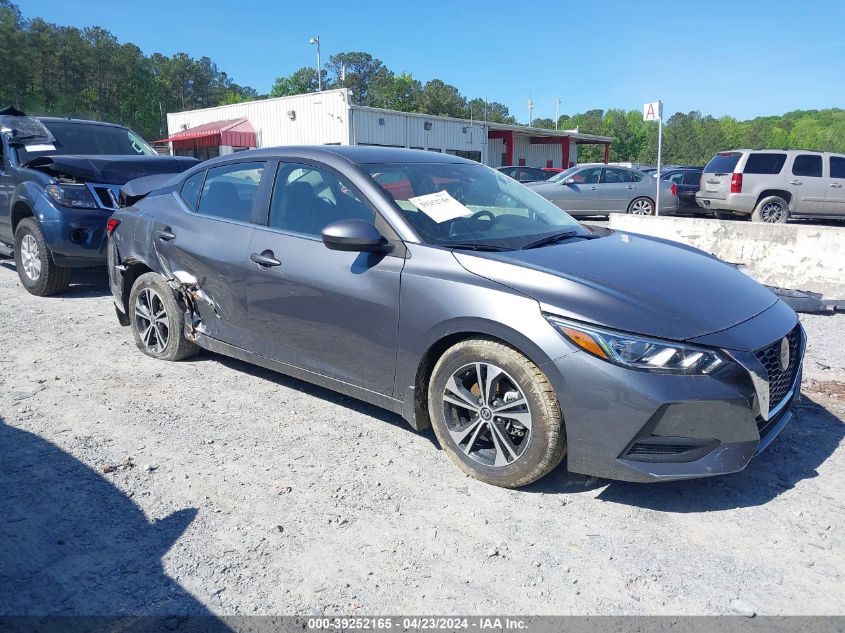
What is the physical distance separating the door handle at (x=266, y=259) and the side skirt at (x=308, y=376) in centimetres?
60

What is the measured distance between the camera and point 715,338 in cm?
297

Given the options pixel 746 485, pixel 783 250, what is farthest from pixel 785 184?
pixel 746 485

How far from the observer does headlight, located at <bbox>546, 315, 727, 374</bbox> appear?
2865 millimetres

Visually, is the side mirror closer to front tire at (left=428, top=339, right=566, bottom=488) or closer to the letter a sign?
front tire at (left=428, top=339, right=566, bottom=488)

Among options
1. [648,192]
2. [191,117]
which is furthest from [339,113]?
[648,192]

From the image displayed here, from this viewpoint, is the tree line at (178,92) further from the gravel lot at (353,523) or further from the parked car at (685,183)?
the gravel lot at (353,523)

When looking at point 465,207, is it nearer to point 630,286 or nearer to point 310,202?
point 310,202

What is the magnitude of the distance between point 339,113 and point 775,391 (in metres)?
29.4

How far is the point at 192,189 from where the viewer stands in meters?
4.88

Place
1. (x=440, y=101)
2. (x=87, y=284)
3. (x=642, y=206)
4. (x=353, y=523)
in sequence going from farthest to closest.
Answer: (x=440, y=101) < (x=642, y=206) < (x=87, y=284) < (x=353, y=523)

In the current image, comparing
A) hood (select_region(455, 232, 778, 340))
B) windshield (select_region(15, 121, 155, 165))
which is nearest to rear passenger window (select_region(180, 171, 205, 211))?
hood (select_region(455, 232, 778, 340))

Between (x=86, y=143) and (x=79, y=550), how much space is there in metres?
7.00

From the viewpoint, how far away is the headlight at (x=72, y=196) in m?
7.07

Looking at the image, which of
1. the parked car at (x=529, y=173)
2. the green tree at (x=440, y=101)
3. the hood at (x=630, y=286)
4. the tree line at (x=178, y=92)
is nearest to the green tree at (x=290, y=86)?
the tree line at (x=178, y=92)
